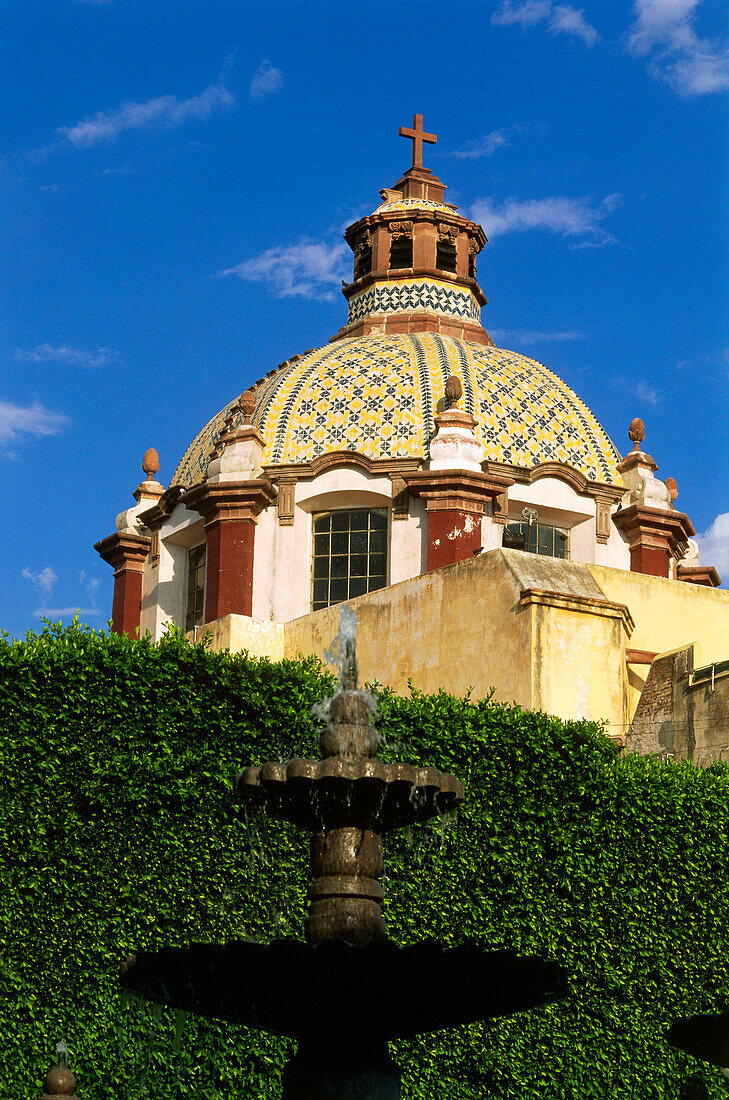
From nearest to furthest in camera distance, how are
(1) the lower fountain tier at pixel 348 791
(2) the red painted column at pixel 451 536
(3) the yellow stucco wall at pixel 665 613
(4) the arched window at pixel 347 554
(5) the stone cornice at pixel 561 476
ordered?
(1) the lower fountain tier at pixel 348 791, (3) the yellow stucco wall at pixel 665 613, (2) the red painted column at pixel 451 536, (4) the arched window at pixel 347 554, (5) the stone cornice at pixel 561 476

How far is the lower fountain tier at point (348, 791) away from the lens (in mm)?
8719

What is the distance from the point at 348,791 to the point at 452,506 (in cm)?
1742

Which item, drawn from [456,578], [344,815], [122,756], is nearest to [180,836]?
[122,756]

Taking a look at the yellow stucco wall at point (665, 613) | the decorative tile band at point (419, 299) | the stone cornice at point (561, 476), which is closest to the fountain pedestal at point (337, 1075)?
the yellow stucco wall at point (665, 613)

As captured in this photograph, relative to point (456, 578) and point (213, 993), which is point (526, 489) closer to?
point (456, 578)

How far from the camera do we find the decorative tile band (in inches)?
1292

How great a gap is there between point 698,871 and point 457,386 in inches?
515

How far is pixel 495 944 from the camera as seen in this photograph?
47.8ft

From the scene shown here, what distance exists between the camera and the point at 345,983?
27.0 ft

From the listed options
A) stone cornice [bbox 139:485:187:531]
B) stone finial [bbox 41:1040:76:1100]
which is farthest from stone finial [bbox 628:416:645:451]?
stone finial [bbox 41:1040:76:1100]

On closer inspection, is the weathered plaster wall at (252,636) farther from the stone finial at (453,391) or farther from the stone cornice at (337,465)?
the stone finial at (453,391)

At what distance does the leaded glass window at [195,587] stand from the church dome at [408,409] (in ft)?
4.57

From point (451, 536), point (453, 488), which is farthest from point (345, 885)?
point (453, 488)

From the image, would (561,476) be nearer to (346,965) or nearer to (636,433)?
(636,433)
